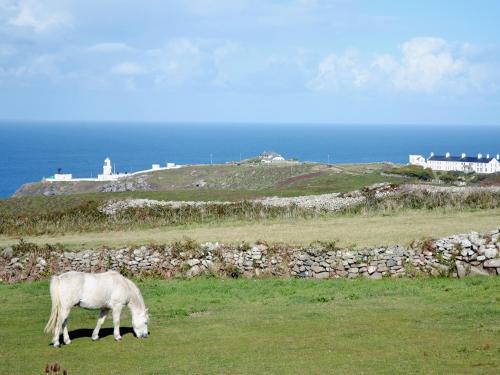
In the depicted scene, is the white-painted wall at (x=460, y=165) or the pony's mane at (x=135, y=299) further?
the white-painted wall at (x=460, y=165)

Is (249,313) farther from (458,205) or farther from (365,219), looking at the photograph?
(458,205)

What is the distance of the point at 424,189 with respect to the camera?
53.3 metres

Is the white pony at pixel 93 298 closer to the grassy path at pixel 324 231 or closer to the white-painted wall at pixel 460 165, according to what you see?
the grassy path at pixel 324 231

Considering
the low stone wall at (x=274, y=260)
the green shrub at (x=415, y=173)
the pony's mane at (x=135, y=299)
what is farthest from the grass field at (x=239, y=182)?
the pony's mane at (x=135, y=299)

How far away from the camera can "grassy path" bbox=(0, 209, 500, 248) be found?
106ft

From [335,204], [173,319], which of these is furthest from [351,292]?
[335,204]

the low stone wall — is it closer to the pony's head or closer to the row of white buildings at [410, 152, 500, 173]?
the pony's head

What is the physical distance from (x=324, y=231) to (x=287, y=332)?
1751cm

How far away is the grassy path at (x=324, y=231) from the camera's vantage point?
32.4 m

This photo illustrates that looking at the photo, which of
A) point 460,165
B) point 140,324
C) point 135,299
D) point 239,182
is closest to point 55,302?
point 135,299

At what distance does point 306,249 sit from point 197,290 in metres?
5.65

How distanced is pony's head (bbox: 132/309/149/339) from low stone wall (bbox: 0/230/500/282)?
1081cm

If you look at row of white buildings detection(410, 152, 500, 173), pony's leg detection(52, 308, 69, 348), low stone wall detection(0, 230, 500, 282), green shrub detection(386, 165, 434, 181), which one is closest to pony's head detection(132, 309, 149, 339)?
pony's leg detection(52, 308, 69, 348)

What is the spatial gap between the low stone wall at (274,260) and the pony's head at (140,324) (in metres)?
10.8
